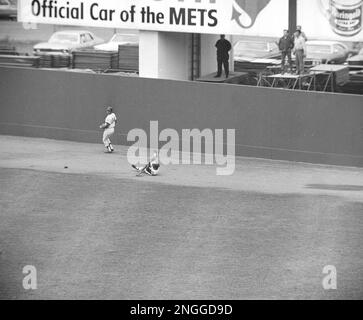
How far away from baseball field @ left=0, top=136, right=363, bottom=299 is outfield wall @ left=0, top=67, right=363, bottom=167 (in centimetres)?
73

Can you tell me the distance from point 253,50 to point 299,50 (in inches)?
328

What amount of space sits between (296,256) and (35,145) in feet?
44.3

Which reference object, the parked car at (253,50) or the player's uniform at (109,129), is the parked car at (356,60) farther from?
the player's uniform at (109,129)

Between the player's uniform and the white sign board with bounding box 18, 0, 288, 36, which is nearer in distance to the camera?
the player's uniform

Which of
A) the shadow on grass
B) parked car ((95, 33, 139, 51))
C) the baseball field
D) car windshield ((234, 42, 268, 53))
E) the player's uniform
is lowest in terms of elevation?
the baseball field

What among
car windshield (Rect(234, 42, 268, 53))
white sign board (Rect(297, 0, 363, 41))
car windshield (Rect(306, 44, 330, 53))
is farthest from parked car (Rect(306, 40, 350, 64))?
white sign board (Rect(297, 0, 363, 41))

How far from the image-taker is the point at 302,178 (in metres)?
28.8

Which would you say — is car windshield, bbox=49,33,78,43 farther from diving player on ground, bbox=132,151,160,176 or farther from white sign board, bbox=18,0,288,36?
diving player on ground, bbox=132,151,160,176

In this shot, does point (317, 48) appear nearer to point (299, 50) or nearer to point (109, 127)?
point (299, 50)

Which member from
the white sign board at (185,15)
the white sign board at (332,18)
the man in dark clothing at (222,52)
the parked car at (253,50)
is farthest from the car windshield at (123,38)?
the white sign board at (332,18)

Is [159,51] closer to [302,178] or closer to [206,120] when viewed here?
[206,120]

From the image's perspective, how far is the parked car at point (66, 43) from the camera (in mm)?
43125

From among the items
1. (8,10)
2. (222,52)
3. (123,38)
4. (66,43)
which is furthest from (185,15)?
(8,10)

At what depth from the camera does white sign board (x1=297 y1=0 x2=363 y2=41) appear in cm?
3203
